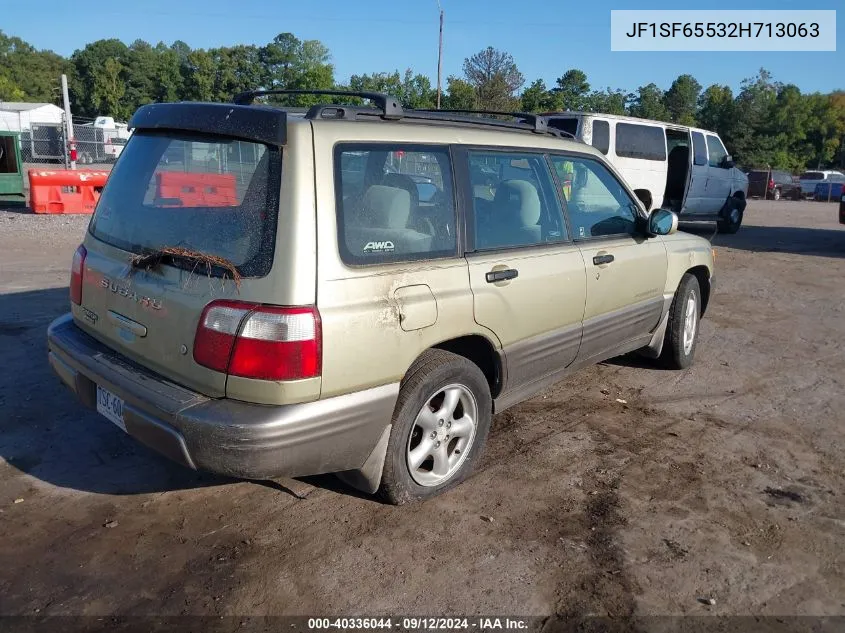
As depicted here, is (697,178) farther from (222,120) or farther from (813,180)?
(813,180)

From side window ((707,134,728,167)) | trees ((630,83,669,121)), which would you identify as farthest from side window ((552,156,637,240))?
trees ((630,83,669,121))

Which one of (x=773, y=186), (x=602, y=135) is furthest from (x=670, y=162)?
(x=773, y=186)

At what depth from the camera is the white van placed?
11.9 metres

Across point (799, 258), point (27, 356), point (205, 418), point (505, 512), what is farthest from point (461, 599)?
point (799, 258)

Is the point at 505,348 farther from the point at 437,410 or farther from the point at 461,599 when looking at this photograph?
the point at 461,599

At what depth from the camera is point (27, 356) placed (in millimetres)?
5254

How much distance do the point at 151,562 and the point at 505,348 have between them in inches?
76.1

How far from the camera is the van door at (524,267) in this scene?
3.42 metres

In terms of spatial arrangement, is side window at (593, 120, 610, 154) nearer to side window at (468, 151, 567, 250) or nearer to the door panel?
the door panel

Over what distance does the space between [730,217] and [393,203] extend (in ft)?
48.4

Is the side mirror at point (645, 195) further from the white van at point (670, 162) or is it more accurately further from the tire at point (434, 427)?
the tire at point (434, 427)

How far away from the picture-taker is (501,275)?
344cm

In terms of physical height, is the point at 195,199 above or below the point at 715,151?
below

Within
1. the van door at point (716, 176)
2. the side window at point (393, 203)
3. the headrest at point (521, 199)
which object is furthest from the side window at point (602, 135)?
the side window at point (393, 203)
